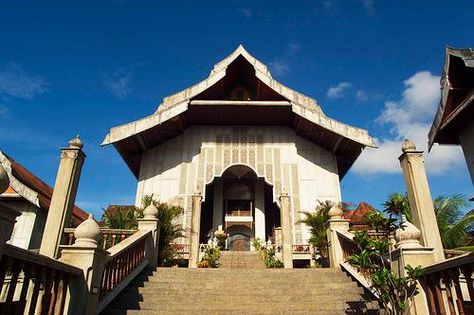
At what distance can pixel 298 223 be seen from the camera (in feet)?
46.3

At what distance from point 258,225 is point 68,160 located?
11.2m

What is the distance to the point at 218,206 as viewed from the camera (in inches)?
687

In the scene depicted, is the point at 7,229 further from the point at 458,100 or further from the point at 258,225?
the point at 258,225

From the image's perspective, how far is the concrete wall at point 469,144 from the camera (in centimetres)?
739

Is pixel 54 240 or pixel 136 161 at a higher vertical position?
pixel 136 161

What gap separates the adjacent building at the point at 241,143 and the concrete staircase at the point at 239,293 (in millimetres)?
7502

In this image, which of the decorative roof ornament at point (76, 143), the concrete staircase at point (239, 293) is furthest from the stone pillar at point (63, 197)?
the concrete staircase at point (239, 293)

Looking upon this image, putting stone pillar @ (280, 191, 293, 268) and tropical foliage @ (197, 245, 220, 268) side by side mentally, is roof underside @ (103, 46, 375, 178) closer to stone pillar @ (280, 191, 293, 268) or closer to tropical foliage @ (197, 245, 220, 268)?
stone pillar @ (280, 191, 293, 268)

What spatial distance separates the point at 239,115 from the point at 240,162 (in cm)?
221

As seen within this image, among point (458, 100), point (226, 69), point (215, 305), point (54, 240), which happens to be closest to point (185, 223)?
point (226, 69)

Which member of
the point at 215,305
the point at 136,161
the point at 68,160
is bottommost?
the point at 215,305

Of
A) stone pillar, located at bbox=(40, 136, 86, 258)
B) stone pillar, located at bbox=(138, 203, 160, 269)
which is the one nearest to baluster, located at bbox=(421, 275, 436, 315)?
stone pillar, located at bbox=(138, 203, 160, 269)

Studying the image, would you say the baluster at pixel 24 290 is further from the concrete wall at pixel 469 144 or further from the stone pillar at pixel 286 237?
the stone pillar at pixel 286 237

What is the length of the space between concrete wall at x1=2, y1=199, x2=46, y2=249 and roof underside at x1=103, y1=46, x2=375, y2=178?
12.2 ft
